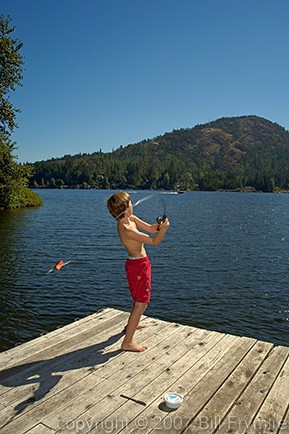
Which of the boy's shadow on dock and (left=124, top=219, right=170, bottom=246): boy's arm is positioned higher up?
(left=124, top=219, right=170, bottom=246): boy's arm

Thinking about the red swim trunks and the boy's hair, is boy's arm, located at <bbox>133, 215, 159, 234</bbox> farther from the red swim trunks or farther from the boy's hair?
the red swim trunks

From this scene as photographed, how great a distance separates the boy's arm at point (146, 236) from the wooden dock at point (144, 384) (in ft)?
6.07

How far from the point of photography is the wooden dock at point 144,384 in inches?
168

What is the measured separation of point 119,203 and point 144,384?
266 cm

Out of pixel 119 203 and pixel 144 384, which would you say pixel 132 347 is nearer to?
pixel 144 384

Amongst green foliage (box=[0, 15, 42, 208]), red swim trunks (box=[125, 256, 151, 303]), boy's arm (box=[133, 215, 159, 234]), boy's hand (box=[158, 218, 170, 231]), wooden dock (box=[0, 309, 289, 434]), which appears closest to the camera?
wooden dock (box=[0, 309, 289, 434])

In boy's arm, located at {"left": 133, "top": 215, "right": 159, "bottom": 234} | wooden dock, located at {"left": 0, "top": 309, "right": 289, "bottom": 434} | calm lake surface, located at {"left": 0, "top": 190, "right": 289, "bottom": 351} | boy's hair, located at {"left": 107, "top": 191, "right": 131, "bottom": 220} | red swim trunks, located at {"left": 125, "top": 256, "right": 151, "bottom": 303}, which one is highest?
boy's hair, located at {"left": 107, "top": 191, "right": 131, "bottom": 220}

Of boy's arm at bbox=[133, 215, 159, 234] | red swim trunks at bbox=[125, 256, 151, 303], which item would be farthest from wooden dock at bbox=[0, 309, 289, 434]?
boy's arm at bbox=[133, 215, 159, 234]

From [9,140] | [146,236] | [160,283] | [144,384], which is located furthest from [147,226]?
[9,140]

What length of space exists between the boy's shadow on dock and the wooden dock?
1cm

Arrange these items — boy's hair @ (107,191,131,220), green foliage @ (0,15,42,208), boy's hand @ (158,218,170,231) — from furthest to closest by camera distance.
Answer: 1. green foliage @ (0,15,42,208)
2. boy's hair @ (107,191,131,220)
3. boy's hand @ (158,218,170,231)

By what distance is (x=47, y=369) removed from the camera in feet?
18.1

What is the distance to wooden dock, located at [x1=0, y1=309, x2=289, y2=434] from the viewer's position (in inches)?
168

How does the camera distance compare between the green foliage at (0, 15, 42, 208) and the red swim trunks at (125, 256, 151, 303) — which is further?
the green foliage at (0, 15, 42, 208)
